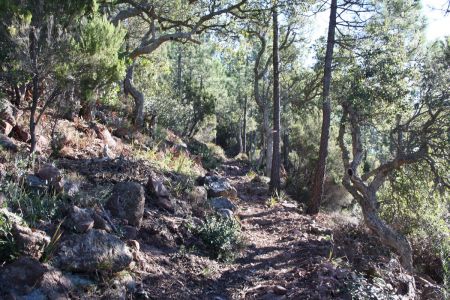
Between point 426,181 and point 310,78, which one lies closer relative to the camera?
point 426,181

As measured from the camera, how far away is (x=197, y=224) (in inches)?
303

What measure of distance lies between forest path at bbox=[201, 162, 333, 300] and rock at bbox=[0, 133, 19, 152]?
13.1ft

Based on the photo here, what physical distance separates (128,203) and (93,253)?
166cm

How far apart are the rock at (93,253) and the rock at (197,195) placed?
12.0 ft

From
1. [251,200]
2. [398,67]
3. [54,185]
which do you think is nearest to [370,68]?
[398,67]

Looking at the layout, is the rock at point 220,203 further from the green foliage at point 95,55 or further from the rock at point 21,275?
the rock at point 21,275

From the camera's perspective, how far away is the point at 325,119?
12094 mm

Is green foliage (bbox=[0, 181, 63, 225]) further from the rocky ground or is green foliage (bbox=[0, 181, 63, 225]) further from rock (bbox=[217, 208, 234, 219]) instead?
rock (bbox=[217, 208, 234, 219])

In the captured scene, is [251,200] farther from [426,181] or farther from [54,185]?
[54,185]

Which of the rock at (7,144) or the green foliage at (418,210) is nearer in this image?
the rock at (7,144)

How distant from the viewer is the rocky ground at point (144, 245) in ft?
15.5

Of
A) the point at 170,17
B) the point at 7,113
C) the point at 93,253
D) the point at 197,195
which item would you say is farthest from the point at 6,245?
the point at 170,17

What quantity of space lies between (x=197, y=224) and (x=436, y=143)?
5.59m

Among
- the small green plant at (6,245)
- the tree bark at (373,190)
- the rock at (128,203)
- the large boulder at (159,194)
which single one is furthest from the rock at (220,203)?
the small green plant at (6,245)
